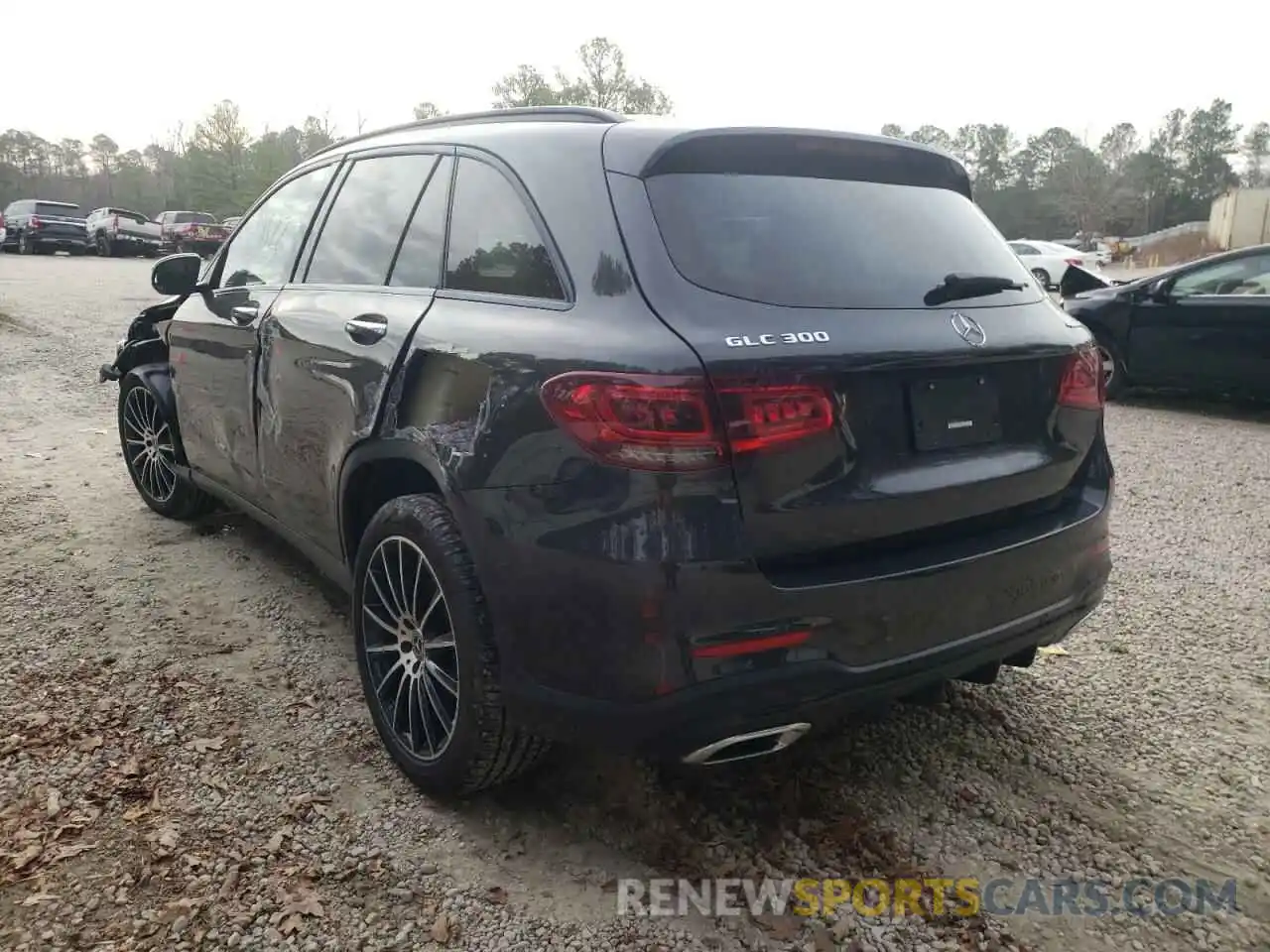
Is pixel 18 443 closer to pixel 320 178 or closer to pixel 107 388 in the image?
pixel 107 388

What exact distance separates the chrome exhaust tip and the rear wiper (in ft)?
3.56

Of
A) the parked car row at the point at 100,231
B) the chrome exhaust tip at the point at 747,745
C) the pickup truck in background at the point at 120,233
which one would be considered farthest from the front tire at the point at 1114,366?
the pickup truck in background at the point at 120,233

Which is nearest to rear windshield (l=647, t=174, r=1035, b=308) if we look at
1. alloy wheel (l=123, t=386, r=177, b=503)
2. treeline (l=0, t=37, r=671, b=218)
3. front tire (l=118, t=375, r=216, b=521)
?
front tire (l=118, t=375, r=216, b=521)

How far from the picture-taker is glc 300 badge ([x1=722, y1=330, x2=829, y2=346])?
6.73 ft

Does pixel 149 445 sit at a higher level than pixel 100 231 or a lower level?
lower

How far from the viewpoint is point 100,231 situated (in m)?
33.3

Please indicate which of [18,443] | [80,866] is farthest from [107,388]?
[80,866]

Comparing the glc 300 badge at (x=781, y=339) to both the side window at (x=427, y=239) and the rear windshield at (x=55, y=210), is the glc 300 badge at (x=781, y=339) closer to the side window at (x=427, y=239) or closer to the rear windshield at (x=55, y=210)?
the side window at (x=427, y=239)

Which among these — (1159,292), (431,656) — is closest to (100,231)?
(1159,292)

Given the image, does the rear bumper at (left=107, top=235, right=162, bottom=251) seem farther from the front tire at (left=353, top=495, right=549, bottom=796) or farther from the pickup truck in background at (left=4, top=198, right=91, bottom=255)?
the front tire at (left=353, top=495, right=549, bottom=796)

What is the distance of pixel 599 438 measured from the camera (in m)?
2.03

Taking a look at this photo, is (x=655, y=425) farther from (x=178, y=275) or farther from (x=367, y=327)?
(x=178, y=275)

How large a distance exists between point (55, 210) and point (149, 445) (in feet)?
108

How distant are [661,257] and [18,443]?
600 cm
